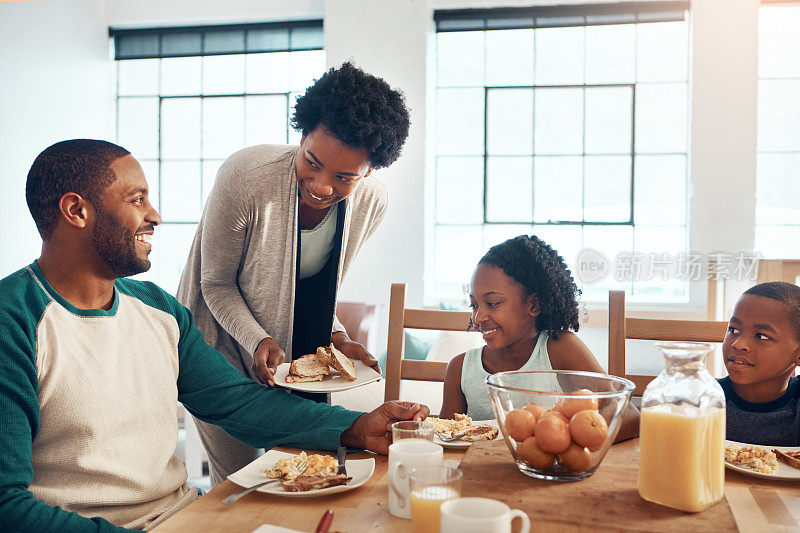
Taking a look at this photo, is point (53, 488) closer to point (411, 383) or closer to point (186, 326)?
point (186, 326)

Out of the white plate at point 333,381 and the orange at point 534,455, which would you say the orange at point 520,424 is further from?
the white plate at point 333,381

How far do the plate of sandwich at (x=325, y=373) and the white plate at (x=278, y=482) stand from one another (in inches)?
8.4

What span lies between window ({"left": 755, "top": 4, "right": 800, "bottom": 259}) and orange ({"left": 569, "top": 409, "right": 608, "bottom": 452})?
398cm

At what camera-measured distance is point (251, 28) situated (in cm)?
494

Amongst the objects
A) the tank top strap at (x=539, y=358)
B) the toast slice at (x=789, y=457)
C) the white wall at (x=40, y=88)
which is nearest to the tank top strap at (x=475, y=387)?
the tank top strap at (x=539, y=358)

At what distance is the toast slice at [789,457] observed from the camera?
1107 millimetres

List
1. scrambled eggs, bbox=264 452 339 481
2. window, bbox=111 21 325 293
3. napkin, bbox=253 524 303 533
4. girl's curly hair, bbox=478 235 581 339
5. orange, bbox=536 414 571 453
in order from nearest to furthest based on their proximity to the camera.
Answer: napkin, bbox=253 524 303 533
orange, bbox=536 414 571 453
scrambled eggs, bbox=264 452 339 481
girl's curly hair, bbox=478 235 581 339
window, bbox=111 21 325 293

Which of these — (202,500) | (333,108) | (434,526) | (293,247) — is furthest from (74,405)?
(333,108)

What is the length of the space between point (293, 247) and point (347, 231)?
6.8 inches

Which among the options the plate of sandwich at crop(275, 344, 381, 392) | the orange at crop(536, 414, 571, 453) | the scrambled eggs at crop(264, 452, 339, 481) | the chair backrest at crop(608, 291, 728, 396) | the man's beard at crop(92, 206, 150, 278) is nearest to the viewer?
the orange at crop(536, 414, 571, 453)

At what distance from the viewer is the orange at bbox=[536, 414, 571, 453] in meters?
0.93

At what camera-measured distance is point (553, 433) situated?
931 mm

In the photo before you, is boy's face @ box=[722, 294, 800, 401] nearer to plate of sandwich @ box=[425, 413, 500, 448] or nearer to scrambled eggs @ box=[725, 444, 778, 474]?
scrambled eggs @ box=[725, 444, 778, 474]

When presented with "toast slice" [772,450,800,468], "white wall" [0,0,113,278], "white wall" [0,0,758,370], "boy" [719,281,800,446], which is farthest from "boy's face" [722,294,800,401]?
"white wall" [0,0,113,278]
